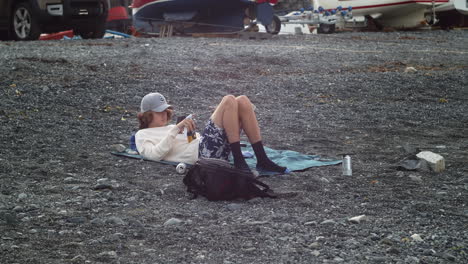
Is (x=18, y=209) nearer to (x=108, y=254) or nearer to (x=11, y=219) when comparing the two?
(x=11, y=219)

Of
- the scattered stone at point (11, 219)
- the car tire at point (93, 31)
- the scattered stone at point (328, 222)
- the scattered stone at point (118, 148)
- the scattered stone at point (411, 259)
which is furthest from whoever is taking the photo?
the car tire at point (93, 31)

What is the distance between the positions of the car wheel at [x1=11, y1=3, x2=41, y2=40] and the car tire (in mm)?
1333

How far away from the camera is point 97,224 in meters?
4.47

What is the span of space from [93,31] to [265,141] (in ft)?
30.0

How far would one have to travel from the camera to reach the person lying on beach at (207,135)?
5.69 m

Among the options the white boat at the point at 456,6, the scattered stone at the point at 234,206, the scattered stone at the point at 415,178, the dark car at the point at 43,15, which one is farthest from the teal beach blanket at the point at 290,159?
the white boat at the point at 456,6

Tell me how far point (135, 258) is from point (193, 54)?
8638 millimetres

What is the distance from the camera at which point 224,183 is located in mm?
5086

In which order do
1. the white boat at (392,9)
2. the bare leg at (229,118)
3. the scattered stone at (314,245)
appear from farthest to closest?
the white boat at (392,9)
the bare leg at (229,118)
the scattered stone at (314,245)

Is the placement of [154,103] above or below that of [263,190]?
above

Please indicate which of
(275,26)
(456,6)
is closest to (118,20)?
(275,26)

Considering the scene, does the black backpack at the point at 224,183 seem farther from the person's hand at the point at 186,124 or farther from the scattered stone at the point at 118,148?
the scattered stone at the point at 118,148

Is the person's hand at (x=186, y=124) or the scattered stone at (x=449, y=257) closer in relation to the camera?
the scattered stone at (x=449, y=257)

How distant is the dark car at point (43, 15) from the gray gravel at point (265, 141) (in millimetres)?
713
